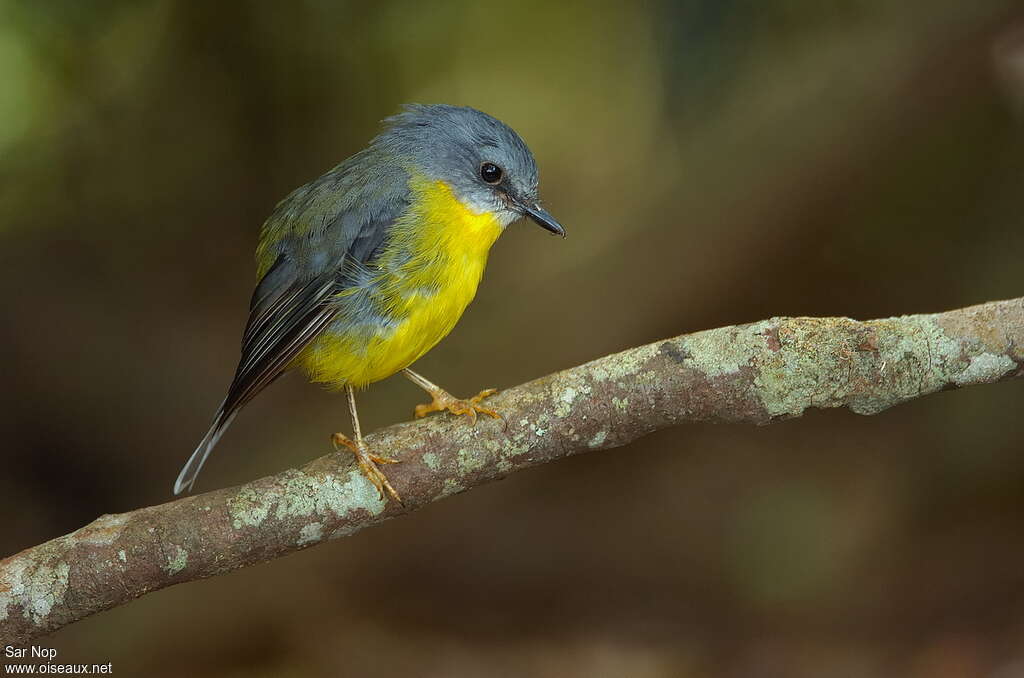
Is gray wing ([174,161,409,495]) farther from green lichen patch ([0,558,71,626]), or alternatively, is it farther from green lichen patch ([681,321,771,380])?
green lichen patch ([681,321,771,380])

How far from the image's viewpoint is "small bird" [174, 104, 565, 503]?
9.98 ft

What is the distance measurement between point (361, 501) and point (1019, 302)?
1.88 meters

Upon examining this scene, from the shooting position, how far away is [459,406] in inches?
117

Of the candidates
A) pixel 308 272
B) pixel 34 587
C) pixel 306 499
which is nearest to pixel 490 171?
pixel 308 272

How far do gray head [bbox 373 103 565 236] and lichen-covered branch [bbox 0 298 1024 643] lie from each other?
71 centimetres

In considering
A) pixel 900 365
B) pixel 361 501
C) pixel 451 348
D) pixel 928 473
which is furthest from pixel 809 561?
pixel 361 501

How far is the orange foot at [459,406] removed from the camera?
9.37 feet

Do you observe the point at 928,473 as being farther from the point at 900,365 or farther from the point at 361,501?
the point at 361,501

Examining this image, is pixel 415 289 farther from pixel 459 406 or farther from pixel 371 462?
pixel 371 462

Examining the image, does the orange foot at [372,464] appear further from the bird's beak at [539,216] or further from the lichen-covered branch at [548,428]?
the bird's beak at [539,216]

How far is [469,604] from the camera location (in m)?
4.69

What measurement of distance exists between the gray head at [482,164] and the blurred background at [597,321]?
44.0 inches

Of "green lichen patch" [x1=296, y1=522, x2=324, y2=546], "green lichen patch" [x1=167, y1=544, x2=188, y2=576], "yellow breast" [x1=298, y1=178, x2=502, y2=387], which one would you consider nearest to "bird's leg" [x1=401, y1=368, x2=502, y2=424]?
"yellow breast" [x1=298, y1=178, x2=502, y2=387]

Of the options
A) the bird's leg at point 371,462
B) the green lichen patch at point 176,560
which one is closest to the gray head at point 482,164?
the bird's leg at point 371,462
